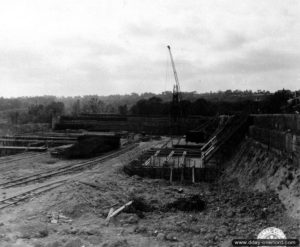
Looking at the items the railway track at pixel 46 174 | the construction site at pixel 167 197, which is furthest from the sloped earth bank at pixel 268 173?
the railway track at pixel 46 174

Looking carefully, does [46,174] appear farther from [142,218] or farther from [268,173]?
[268,173]

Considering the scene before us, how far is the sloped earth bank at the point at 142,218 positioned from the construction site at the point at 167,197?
0.9 inches

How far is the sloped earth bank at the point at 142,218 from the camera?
26.9 ft

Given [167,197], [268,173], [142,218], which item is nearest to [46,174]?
[167,197]

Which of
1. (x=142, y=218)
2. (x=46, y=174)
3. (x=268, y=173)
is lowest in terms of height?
(x=46, y=174)

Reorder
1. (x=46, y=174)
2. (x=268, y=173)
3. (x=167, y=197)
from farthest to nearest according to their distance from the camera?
(x=46, y=174)
(x=167, y=197)
(x=268, y=173)

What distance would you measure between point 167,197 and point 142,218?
8.91 ft

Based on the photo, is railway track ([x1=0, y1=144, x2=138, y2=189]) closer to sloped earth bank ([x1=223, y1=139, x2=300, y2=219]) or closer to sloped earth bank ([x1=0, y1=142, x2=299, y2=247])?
sloped earth bank ([x1=0, y1=142, x2=299, y2=247])

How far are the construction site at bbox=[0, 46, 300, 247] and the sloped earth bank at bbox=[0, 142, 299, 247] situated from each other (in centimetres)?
2

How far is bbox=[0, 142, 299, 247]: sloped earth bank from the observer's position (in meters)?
8.20

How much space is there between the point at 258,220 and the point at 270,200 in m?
1.26

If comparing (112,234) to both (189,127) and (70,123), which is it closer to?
(189,127)

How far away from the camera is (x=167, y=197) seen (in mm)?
12602

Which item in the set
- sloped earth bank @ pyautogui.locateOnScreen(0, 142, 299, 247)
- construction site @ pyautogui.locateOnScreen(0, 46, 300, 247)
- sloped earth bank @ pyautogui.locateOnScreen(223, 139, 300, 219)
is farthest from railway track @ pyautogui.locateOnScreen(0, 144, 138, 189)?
sloped earth bank @ pyautogui.locateOnScreen(223, 139, 300, 219)
